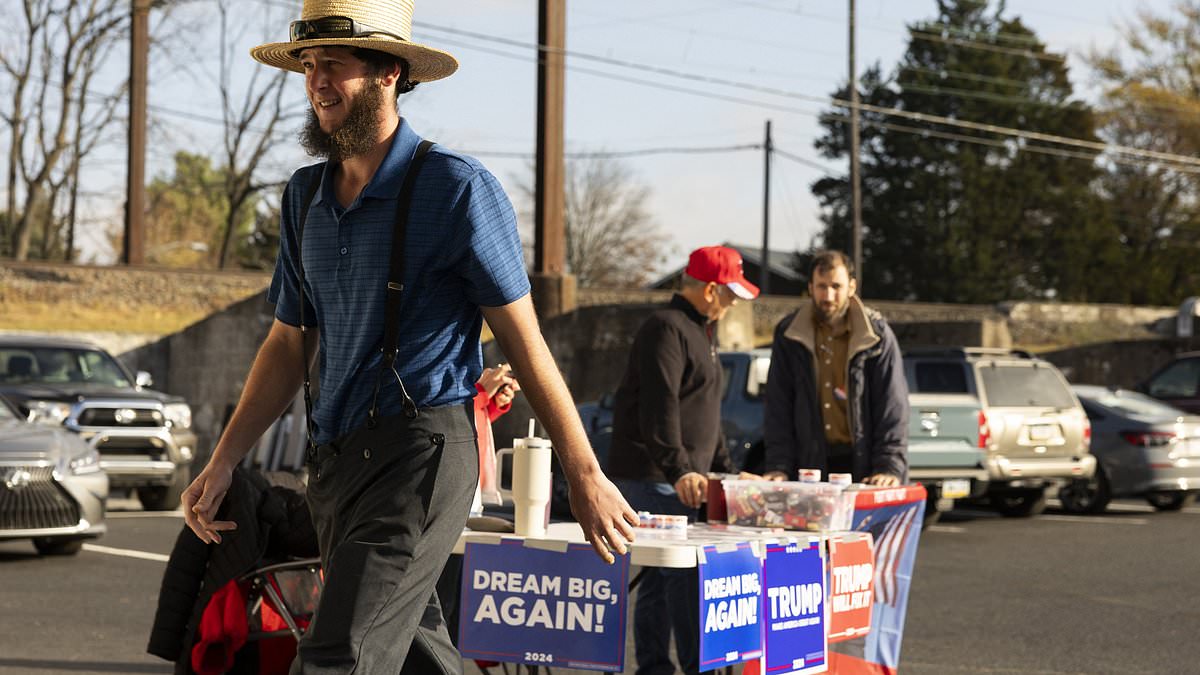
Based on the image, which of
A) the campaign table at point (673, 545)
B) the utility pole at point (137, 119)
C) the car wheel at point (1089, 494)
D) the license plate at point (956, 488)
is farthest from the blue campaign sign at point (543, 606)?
the utility pole at point (137, 119)

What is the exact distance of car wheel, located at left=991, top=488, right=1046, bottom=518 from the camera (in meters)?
17.3

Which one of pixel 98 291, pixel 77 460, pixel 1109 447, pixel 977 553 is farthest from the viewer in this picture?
pixel 98 291

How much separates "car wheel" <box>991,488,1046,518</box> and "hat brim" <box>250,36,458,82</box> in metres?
14.1

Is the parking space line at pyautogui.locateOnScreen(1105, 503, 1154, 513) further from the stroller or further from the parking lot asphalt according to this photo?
the stroller

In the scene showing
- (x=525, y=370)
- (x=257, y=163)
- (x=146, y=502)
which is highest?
(x=257, y=163)

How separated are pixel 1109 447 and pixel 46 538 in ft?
35.1

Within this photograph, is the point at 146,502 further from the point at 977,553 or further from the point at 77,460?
the point at 977,553

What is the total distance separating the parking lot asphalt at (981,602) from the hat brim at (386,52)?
4.43 meters

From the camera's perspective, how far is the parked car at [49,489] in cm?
1178

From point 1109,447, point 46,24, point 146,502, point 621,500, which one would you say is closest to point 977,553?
point 1109,447

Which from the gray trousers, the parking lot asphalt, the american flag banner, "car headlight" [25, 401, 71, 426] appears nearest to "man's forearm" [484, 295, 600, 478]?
the gray trousers

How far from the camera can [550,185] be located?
24.4 m

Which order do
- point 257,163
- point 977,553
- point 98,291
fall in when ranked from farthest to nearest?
1. point 257,163
2. point 98,291
3. point 977,553

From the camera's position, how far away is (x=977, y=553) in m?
13.6
